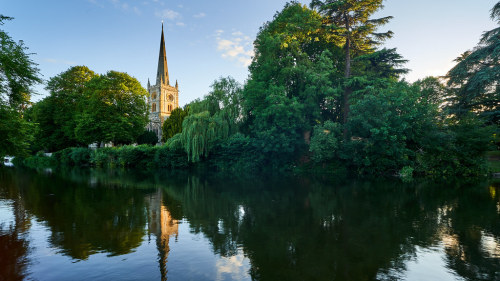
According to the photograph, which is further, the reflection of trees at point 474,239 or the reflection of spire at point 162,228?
the reflection of spire at point 162,228

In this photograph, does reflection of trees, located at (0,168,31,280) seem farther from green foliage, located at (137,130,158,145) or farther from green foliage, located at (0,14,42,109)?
green foliage, located at (137,130,158,145)

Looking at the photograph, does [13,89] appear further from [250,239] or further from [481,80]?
[481,80]

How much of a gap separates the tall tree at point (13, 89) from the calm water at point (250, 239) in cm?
306

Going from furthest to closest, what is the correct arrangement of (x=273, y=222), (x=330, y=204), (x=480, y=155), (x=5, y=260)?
(x=480, y=155) < (x=330, y=204) < (x=273, y=222) < (x=5, y=260)

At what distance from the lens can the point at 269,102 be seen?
26.6 m

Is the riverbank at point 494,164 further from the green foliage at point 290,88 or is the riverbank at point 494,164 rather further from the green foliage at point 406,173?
the green foliage at point 290,88

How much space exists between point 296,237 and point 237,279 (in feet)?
8.82

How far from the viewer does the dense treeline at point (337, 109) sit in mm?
22125

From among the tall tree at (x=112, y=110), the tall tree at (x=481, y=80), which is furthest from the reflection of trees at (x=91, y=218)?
the tall tree at (x=481, y=80)

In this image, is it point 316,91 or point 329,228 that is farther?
point 316,91

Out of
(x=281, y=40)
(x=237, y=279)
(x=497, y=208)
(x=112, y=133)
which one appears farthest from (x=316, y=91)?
(x=112, y=133)

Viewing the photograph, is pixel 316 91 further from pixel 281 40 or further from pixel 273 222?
pixel 273 222

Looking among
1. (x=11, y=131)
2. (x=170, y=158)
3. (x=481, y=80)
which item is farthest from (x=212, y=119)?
(x=481, y=80)


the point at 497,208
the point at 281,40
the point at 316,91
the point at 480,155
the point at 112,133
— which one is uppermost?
the point at 281,40
